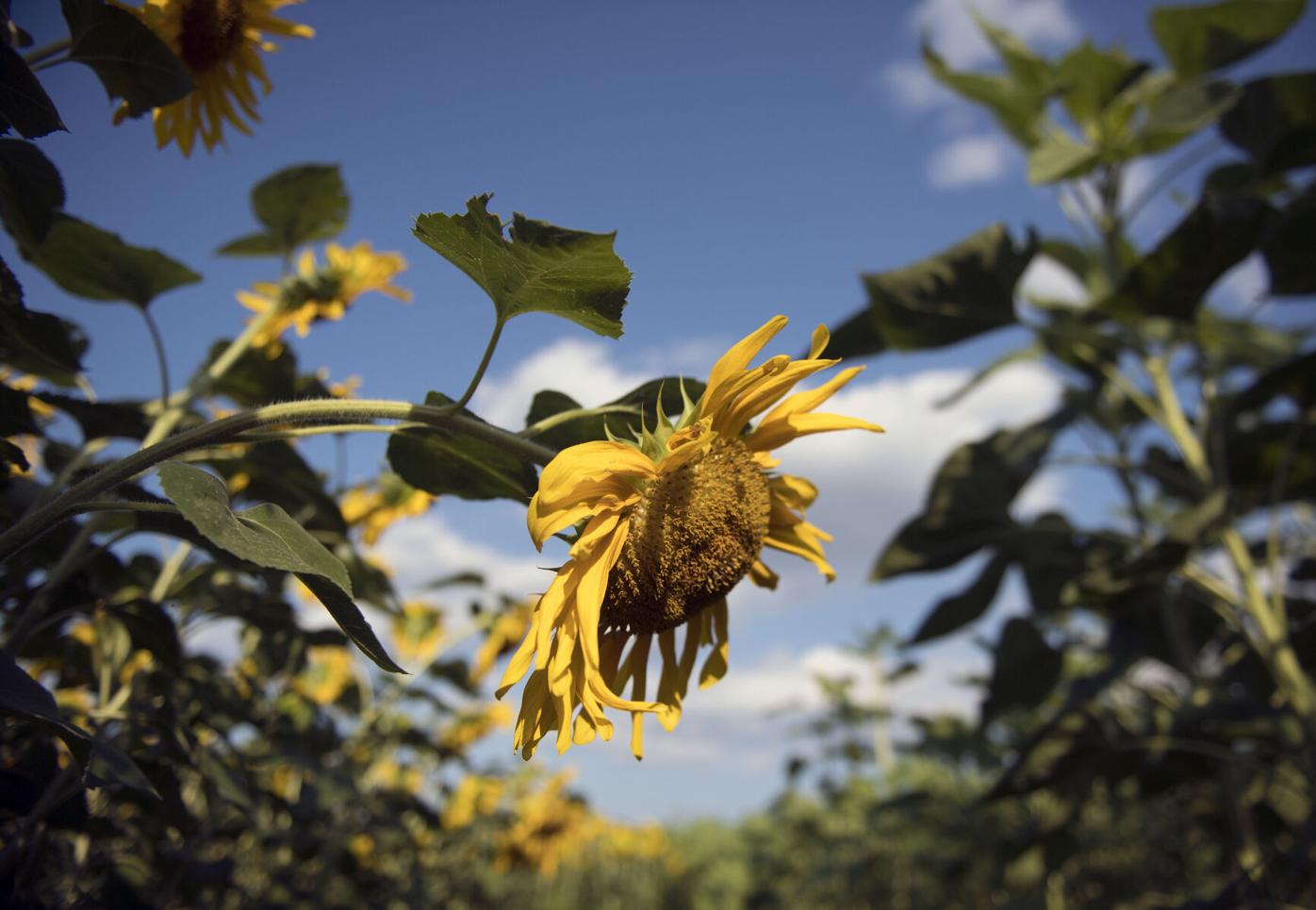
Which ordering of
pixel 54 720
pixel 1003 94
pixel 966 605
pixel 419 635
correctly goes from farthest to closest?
1. pixel 419 635
2. pixel 966 605
3. pixel 1003 94
4. pixel 54 720

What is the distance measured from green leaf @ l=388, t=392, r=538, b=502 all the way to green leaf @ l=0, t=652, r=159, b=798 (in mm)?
386

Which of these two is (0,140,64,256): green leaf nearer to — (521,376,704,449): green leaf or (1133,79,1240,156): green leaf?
(521,376,704,449): green leaf

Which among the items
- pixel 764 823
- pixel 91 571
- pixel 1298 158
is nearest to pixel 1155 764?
pixel 1298 158

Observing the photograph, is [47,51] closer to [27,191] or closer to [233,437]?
[27,191]

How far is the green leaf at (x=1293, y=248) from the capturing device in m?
2.02

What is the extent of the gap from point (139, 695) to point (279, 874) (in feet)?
3.01

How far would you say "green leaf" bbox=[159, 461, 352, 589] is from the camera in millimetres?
629

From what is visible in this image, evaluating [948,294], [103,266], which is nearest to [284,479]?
[103,266]

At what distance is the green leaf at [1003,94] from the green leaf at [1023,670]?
150 centimetres

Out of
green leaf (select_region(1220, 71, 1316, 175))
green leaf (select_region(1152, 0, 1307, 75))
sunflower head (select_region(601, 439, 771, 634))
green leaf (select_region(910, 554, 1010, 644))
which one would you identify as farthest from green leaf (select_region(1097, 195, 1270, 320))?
sunflower head (select_region(601, 439, 771, 634))

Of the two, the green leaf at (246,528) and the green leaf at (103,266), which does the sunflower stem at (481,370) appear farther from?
the green leaf at (103,266)

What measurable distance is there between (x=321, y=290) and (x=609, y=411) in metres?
1.05

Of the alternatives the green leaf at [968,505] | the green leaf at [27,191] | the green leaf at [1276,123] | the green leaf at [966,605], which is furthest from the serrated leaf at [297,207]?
the green leaf at [1276,123]

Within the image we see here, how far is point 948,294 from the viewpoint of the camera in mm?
2121
